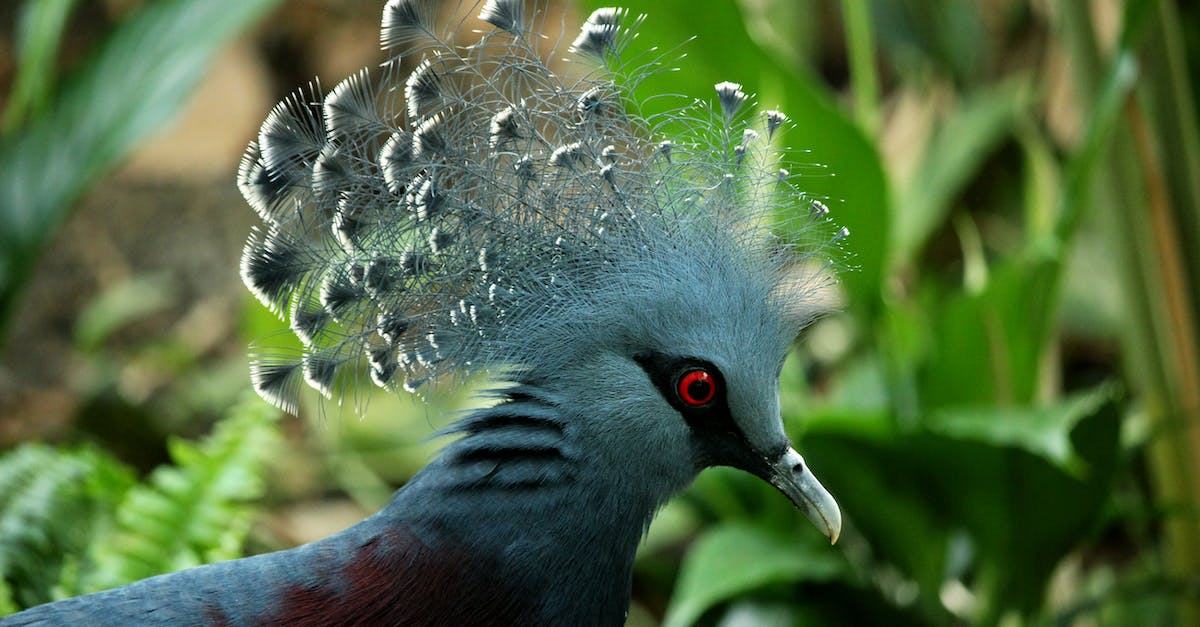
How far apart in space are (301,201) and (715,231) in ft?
1.56

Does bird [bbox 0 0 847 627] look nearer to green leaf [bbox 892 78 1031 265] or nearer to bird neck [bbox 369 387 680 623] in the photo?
bird neck [bbox 369 387 680 623]

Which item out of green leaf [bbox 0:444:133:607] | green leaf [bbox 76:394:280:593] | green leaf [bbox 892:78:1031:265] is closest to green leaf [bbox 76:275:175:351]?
green leaf [bbox 0:444:133:607]

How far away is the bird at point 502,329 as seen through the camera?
125 centimetres

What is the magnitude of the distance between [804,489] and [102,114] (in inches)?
70.7

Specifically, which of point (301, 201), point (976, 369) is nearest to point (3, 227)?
point (301, 201)

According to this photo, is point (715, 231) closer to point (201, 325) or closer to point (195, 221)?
point (201, 325)

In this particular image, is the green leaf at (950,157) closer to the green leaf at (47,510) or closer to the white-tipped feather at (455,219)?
the white-tipped feather at (455,219)

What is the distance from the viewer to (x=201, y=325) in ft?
14.3

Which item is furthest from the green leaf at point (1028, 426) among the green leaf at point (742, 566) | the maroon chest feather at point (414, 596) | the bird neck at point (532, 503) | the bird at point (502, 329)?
the maroon chest feather at point (414, 596)

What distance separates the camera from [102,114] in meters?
2.42

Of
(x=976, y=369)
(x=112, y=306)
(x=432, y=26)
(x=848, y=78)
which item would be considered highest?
(x=112, y=306)

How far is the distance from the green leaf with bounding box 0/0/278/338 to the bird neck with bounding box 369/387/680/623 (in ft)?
4.41

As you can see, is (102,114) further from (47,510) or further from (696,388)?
(696,388)

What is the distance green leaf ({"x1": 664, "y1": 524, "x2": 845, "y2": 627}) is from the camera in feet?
6.84
